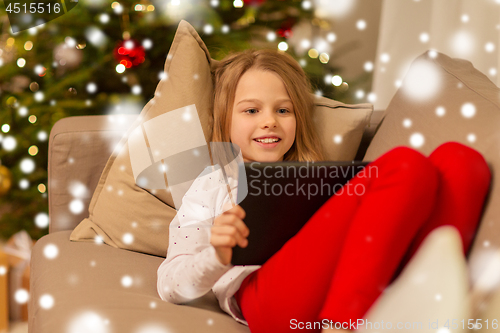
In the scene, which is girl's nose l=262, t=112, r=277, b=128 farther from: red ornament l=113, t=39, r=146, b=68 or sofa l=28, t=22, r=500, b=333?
red ornament l=113, t=39, r=146, b=68

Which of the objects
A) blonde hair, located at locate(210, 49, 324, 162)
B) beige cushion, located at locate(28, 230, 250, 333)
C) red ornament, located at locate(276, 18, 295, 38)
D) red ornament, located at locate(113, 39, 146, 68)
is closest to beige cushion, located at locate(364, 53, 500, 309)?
blonde hair, located at locate(210, 49, 324, 162)

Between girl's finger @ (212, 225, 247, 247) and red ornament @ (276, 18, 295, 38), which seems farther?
red ornament @ (276, 18, 295, 38)

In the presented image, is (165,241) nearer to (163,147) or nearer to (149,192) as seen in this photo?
(149,192)

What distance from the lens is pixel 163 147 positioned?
3.45 ft

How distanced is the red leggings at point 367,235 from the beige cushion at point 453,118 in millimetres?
28

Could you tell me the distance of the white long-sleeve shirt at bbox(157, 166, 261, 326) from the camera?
2.52 ft

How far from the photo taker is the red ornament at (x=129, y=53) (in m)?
1.62

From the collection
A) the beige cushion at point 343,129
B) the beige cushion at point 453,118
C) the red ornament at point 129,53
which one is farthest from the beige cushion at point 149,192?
the red ornament at point 129,53

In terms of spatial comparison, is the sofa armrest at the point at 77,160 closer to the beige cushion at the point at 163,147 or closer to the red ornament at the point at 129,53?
the beige cushion at the point at 163,147

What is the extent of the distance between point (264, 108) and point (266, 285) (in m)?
0.47

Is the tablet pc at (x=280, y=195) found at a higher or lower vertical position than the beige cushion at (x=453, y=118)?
lower

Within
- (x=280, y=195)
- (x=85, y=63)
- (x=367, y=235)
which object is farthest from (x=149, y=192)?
(x=85, y=63)

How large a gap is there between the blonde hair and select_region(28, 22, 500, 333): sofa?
0.05m

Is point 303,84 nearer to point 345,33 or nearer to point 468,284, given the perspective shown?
→ point 468,284
